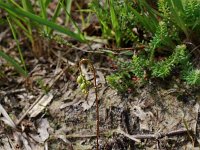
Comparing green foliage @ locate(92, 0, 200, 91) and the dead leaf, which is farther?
Answer: the dead leaf

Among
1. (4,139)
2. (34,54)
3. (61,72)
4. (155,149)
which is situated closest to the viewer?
(155,149)

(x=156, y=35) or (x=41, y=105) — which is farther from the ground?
(x=156, y=35)

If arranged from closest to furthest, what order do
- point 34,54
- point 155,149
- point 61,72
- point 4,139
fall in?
point 155,149 < point 4,139 < point 61,72 < point 34,54

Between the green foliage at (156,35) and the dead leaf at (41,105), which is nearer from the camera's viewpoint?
the green foliage at (156,35)

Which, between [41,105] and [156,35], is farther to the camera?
[41,105]

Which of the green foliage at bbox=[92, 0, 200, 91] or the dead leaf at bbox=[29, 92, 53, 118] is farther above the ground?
the green foliage at bbox=[92, 0, 200, 91]

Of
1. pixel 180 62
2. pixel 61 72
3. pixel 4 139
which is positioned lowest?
pixel 4 139

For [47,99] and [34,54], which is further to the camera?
[34,54]

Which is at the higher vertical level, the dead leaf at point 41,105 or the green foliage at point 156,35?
the green foliage at point 156,35

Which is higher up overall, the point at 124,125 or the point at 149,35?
the point at 149,35

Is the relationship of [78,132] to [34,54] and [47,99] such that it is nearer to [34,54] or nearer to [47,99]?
[47,99]

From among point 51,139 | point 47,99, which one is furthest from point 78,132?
point 47,99
